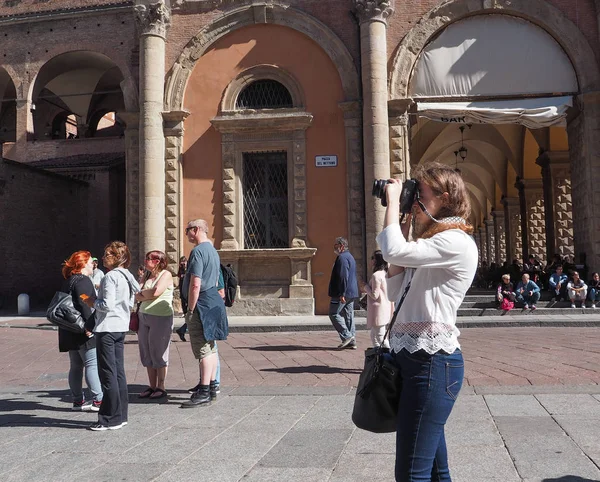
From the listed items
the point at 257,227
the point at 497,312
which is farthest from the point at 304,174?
the point at 497,312

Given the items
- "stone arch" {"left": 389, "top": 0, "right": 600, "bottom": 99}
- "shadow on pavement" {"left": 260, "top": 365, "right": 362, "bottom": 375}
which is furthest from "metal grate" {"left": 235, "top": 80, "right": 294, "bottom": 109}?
"shadow on pavement" {"left": 260, "top": 365, "right": 362, "bottom": 375}

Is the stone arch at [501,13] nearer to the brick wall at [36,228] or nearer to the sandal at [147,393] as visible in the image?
the sandal at [147,393]

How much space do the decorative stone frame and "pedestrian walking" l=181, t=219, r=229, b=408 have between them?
10318 mm

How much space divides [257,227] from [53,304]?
10.2m

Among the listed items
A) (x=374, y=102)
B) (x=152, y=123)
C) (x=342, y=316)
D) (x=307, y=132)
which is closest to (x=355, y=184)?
(x=307, y=132)

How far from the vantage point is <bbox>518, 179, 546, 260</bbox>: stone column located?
24.3m

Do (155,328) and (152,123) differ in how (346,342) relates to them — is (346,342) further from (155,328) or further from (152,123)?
(152,123)

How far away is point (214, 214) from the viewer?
1551 cm

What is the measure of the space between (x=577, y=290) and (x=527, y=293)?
1.06 m

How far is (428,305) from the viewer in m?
2.39

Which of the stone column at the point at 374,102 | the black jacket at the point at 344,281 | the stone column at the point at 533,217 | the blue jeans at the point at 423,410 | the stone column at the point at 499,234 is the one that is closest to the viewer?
the blue jeans at the point at 423,410

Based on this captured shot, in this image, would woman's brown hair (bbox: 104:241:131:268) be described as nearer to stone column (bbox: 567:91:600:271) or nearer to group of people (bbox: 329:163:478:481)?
group of people (bbox: 329:163:478:481)

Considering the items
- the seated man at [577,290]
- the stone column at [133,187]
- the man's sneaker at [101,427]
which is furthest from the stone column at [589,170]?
the man's sneaker at [101,427]

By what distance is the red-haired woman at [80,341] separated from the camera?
553 centimetres
